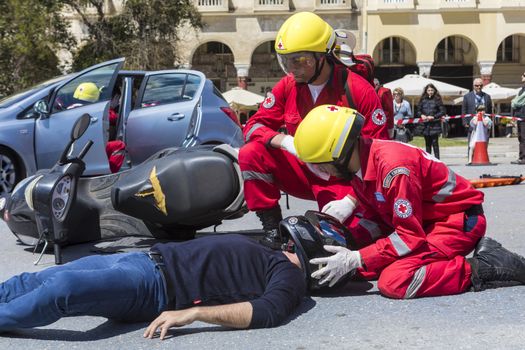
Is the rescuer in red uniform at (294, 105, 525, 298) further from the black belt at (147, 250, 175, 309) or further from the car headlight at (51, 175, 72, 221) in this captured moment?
the car headlight at (51, 175, 72, 221)

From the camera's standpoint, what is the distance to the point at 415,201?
458 cm

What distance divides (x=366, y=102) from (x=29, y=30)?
20.8 m

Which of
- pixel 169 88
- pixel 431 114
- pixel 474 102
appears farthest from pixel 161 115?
pixel 474 102

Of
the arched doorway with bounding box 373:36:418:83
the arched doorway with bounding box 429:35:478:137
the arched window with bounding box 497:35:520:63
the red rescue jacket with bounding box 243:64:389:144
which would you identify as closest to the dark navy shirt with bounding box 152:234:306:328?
the red rescue jacket with bounding box 243:64:389:144

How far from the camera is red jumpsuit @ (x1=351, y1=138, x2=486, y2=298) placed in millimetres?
4582

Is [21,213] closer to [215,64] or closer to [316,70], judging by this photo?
[316,70]

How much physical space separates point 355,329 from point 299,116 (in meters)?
2.36

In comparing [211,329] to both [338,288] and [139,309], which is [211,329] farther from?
[338,288]

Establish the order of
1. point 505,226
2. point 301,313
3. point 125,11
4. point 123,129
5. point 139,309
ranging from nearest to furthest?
point 139,309 → point 301,313 → point 505,226 → point 123,129 → point 125,11

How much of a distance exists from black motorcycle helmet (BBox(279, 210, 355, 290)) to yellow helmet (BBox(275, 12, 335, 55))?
1.48 metres

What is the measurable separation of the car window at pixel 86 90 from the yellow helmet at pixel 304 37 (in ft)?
14.3

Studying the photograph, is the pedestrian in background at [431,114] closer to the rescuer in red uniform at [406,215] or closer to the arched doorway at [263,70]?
the rescuer in red uniform at [406,215]

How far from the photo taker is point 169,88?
11.1m

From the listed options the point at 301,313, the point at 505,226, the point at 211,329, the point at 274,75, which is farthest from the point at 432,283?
the point at 274,75
